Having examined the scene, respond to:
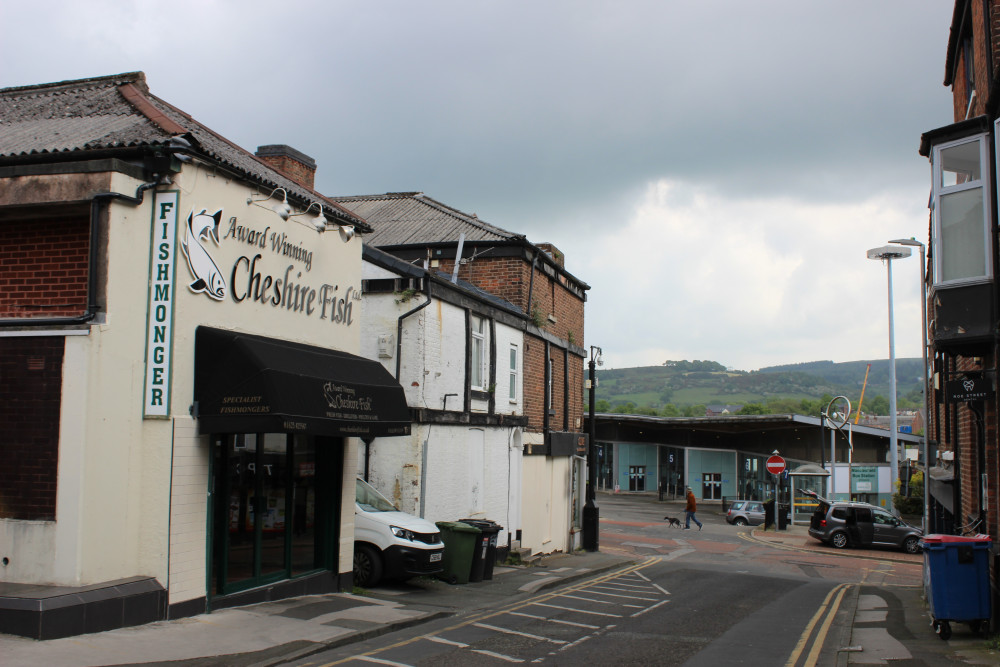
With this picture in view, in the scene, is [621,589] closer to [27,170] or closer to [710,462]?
[27,170]

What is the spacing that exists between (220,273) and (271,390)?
1.73 meters

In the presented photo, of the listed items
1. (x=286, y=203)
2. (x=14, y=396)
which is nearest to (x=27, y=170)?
(x=14, y=396)

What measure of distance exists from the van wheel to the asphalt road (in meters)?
2.14

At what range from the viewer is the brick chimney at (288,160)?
18.8 metres

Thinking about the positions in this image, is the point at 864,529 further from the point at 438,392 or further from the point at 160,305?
the point at 160,305

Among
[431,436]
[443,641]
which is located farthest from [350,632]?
[431,436]

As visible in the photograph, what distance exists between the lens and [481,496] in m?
19.8

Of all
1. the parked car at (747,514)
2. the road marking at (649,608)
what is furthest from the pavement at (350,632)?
the parked car at (747,514)

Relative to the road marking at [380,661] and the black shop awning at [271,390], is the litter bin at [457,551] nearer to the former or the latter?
the black shop awning at [271,390]

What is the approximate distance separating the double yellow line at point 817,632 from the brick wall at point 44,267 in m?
9.69

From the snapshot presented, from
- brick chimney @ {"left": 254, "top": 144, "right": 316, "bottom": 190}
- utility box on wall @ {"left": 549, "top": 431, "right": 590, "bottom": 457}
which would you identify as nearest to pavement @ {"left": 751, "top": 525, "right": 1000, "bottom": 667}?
utility box on wall @ {"left": 549, "top": 431, "right": 590, "bottom": 457}

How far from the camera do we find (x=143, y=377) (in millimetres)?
10289

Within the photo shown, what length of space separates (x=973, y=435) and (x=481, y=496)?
10.0m

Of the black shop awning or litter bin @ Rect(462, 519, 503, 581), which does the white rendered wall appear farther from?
litter bin @ Rect(462, 519, 503, 581)
